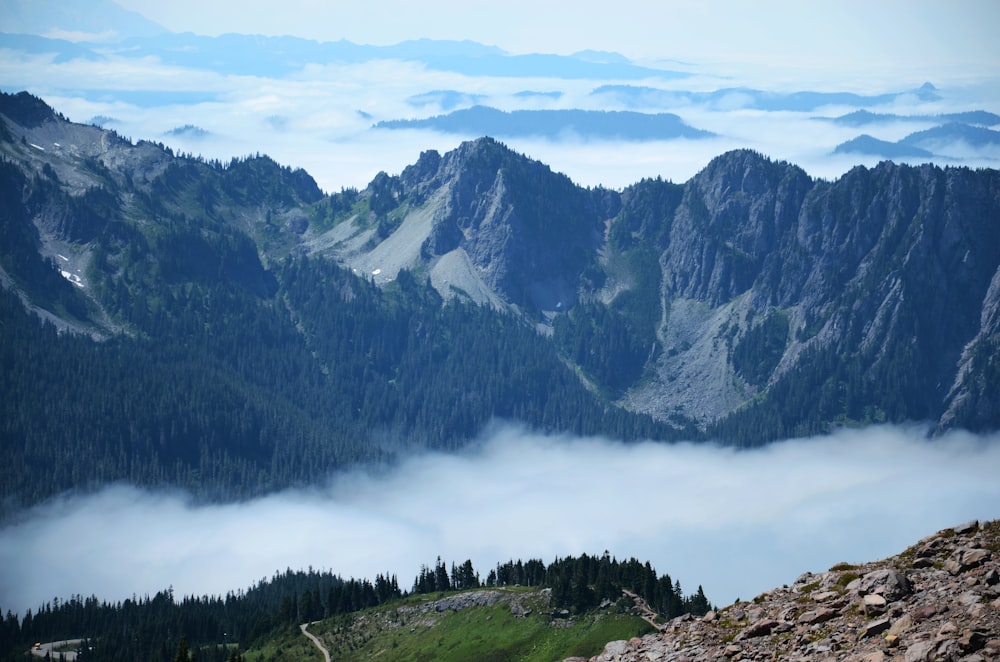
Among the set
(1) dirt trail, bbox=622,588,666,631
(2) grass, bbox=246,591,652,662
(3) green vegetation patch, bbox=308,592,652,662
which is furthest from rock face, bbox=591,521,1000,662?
(3) green vegetation patch, bbox=308,592,652,662

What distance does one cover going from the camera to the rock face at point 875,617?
244ft

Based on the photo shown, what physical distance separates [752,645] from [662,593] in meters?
90.5

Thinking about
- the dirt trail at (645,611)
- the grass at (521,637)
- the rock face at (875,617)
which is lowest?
the grass at (521,637)

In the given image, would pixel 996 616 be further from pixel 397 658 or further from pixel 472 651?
pixel 397 658

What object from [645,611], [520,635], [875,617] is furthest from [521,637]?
[875,617]

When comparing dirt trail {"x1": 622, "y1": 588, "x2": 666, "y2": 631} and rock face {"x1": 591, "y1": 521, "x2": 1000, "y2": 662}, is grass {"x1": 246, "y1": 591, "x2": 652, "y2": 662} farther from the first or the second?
rock face {"x1": 591, "y1": 521, "x2": 1000, "y2": 662}

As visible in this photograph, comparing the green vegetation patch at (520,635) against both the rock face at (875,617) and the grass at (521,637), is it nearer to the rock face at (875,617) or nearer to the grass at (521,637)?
the grass at (521,637)

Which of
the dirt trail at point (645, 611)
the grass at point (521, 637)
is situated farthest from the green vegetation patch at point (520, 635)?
the dirt trail at point (645, 611)

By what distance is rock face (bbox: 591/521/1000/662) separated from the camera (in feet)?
244

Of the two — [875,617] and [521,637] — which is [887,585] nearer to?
[875,617]

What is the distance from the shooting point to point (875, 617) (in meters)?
83.3

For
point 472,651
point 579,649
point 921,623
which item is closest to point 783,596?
point 921,623

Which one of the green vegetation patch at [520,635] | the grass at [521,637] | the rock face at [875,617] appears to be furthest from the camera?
the green vegetation patch at [520,635]

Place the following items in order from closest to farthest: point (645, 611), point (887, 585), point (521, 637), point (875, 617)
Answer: point (875, 617)
point (887, 585)
point (645, 611)
point (521, 637)
